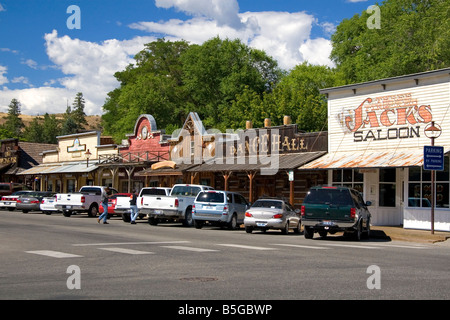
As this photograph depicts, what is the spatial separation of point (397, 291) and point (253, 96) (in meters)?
47.8

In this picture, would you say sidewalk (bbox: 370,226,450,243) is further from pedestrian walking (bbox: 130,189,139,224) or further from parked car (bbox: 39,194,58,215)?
parked car (bbox: 39,194,58,215)

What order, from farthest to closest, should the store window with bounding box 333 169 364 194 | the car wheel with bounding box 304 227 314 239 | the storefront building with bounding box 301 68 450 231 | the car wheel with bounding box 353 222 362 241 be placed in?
the store window with bounding box 333 169 364 194 < the storefront building with bounding box 301 68 450 231 < the car wheel with bounding box 304 227 314 239 < the car wheel with bounding box 353 222 362 241

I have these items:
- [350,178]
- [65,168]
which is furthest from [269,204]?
[65,168]

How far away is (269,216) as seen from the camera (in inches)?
899

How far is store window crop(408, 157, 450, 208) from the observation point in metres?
24.0

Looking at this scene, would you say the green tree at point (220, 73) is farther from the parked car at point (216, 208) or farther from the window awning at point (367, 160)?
the parked car at point (216, 208)

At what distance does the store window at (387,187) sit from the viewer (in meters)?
27.2

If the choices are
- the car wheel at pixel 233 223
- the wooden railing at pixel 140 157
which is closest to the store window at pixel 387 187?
the car wheel at pixel 233 223

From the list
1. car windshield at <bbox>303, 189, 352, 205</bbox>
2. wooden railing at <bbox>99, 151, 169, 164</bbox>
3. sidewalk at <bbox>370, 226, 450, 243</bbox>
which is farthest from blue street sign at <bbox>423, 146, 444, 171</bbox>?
wooden railing at <bbox>99, 151, 169, 164</bbox>

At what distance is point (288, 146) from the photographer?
3275 cm

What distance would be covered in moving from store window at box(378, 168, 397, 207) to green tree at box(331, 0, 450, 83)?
62.8 ft
